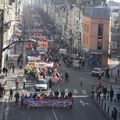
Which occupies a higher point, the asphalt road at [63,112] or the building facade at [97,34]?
the building facade at [97,34]

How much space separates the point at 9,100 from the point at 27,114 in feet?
19.1

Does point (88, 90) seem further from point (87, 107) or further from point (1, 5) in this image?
point (1, 5)

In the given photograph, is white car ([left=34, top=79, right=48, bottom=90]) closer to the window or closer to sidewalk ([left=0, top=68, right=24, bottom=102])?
sidewalk ([left=0, top=68, right=24, bottom=102])

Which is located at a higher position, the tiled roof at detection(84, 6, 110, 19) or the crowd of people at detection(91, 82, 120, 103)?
the tiled roof at detection(84, 6, 110, 19)

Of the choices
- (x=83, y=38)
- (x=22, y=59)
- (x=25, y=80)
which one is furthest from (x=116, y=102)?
(x=83, y=38)

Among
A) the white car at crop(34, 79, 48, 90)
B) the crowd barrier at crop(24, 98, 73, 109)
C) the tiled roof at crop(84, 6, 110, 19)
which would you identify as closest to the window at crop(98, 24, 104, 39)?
the tiled roof at crop(84, 6, 110, 19)

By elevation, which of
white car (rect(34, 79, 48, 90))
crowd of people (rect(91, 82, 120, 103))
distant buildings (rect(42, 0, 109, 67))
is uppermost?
distant buildings (rect(42, 0, 109, 67))

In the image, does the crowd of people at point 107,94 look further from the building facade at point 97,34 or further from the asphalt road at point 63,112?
the building facade at point 97,34

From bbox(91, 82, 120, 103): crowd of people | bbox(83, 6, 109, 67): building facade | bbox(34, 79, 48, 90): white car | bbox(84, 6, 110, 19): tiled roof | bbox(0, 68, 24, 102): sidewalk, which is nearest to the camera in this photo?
bbox(0, 68, 24, 102): sidewalk

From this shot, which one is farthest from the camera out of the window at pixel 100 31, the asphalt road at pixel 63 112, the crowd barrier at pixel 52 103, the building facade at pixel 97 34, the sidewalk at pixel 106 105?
the window at pixel 100 31

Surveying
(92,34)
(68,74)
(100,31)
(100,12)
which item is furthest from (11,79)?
(100,12)

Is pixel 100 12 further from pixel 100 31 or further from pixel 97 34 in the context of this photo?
pixel 97 34

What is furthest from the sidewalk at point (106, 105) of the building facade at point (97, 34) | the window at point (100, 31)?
the window at point (100, 31)

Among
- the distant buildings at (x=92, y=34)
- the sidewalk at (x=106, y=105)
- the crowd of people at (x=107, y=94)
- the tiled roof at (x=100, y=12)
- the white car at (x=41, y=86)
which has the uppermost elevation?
the tiled roof at (x=100, y=12)
